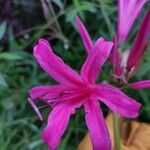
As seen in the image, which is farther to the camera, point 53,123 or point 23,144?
point 23,144

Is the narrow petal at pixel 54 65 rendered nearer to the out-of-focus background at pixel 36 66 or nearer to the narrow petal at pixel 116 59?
the narrow petal at pixel 116 59

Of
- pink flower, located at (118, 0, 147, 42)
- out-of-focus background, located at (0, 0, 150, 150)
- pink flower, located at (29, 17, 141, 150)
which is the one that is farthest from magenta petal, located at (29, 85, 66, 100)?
out-of-focus background, located at (0, 0, 150, 150)

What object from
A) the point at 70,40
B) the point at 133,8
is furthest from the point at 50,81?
the point at 133,8

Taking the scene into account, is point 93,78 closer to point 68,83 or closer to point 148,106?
point 68,83

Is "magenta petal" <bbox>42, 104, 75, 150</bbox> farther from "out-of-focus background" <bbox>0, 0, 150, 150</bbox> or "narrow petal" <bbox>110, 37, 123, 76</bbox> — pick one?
"out-of-focus background" <bbox>0, 0, 150, 150</bbox>

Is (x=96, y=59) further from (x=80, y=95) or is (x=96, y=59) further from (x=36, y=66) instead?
(x=36, y=66)

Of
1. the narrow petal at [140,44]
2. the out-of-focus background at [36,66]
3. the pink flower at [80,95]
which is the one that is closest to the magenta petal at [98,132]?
the pink flower at [80,95]

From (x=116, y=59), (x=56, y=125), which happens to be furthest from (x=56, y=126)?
(x=116, y=59)
